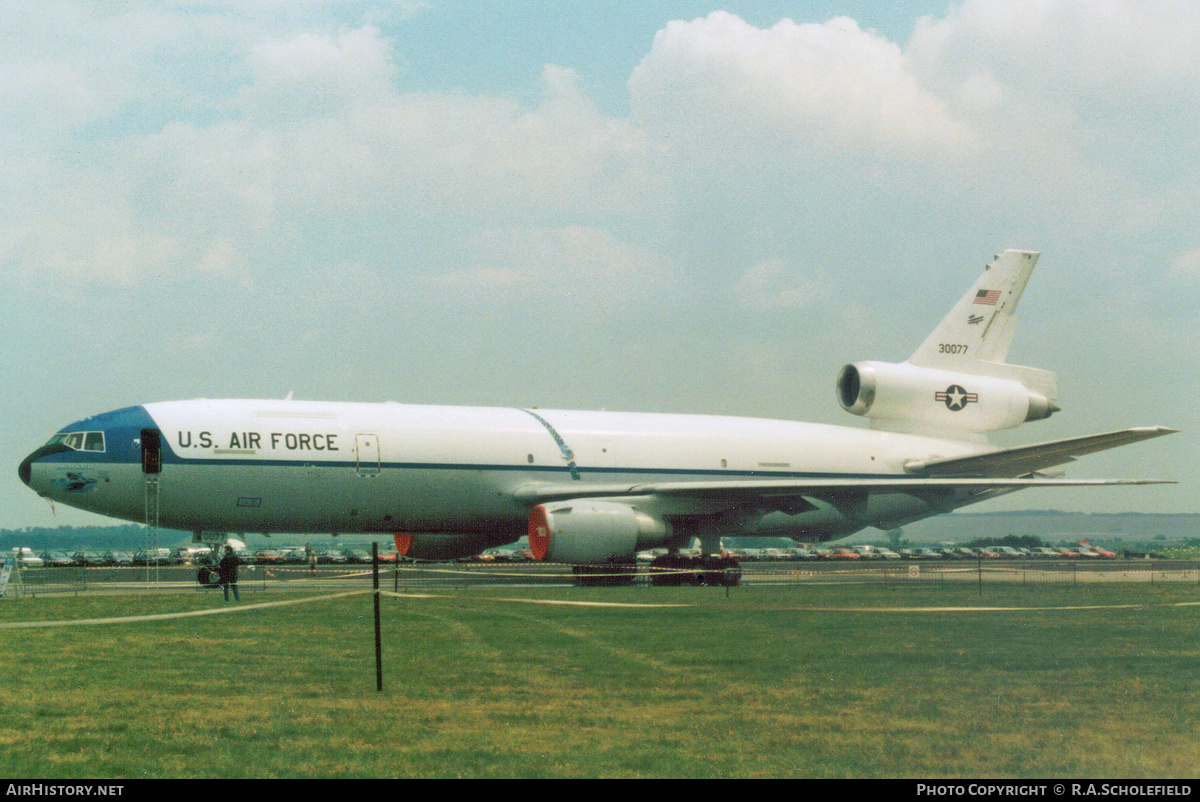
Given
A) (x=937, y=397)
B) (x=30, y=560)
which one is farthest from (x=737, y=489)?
(x=30, y=560)

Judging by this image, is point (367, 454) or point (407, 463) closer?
point (367, 454)

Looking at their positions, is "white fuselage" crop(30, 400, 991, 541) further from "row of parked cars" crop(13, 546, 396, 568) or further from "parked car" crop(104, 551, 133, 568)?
"parked car" crop(104, 551, 133, 568)

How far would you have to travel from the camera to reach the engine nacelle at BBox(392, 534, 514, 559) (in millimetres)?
28562

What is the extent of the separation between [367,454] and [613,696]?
1636 centimetres

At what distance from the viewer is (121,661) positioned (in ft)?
39.5

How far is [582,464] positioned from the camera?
27.4m

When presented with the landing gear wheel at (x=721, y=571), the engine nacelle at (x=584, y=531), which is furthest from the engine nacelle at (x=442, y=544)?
the landing gear wheel at (x=721, y=571)

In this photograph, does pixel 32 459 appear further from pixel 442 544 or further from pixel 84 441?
pixel 442 544

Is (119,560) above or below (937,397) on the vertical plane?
below

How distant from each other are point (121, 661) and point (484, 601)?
24.3 feet

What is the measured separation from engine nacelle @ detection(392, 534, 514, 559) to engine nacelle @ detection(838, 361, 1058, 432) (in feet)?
36.5

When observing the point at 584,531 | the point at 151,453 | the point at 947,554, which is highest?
the point at 151,453

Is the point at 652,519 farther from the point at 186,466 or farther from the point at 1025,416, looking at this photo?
the point at 1025,416

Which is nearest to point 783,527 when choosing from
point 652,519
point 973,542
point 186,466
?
point 652,519
